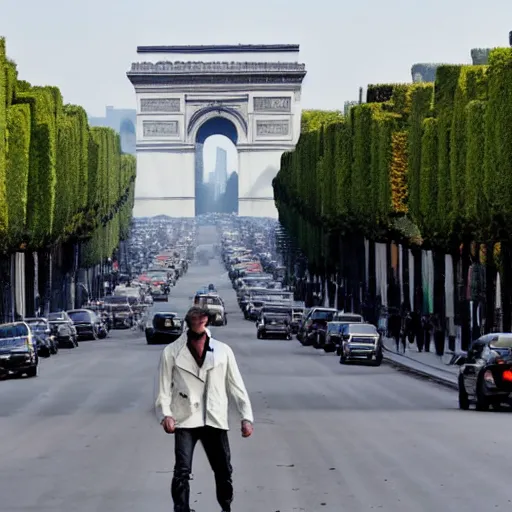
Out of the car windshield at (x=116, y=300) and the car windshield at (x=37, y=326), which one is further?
the car windshield at (x=116, y=300)

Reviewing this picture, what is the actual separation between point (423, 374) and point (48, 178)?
91.1 feet

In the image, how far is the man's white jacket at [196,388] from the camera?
16.6m

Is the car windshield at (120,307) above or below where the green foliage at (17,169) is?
below

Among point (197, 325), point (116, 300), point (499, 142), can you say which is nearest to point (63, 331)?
point (499, 142)

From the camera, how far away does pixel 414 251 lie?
83.1m

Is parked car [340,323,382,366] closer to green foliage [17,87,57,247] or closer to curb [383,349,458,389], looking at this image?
curb [383,349,458,389]

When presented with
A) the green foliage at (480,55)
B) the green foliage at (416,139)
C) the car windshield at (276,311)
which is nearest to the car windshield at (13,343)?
the green foliage at (416,139)

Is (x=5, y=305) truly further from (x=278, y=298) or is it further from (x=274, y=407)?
(x=274, y=407)

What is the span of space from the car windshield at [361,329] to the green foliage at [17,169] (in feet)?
50.3

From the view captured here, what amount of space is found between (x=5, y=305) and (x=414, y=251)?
18236 millimetres

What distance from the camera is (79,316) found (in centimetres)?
8325

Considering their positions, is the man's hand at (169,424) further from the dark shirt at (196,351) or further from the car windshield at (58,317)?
the car windshield at (58,317)

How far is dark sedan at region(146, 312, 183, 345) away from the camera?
249 feet

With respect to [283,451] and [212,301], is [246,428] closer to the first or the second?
[283,451]
